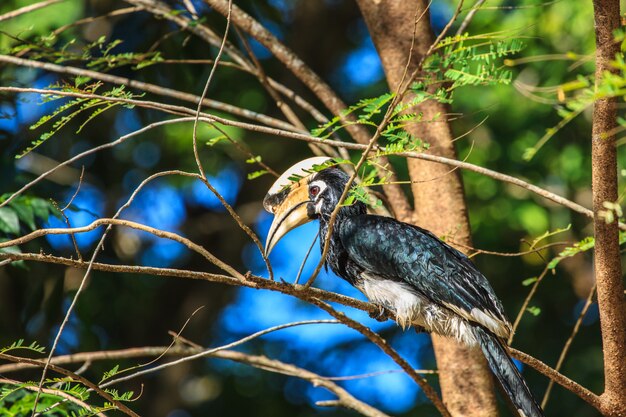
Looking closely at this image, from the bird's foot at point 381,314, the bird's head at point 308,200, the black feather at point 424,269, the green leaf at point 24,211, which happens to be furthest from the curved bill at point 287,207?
the green leaf at point 24,211

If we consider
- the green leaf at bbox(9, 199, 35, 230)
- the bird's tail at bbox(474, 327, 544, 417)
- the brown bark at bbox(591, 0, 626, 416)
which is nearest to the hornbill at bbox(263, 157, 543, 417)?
the bird's tail at bbox(474, 327, 544, 417)

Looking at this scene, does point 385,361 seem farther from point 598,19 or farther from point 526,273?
point 598,19

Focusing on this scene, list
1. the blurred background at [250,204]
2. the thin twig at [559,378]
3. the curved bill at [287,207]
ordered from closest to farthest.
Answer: the thin twig at [559,378], the curved bill at [287,207], the blurred background at [250,204]

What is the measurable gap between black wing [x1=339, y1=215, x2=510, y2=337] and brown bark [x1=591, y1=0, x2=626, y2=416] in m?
0.48

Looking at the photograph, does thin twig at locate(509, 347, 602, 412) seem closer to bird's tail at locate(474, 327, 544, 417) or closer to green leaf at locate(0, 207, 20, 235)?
bird's tail at locate(474, 327, 544, 417)

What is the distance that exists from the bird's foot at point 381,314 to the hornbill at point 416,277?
31mm

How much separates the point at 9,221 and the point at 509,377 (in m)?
2.27

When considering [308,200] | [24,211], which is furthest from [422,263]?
[24,211]

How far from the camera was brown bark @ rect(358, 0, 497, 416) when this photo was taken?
3.52 meters

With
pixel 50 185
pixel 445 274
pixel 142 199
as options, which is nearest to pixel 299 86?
pixel 142 199

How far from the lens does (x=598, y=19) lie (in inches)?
91.5

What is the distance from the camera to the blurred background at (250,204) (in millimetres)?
5285

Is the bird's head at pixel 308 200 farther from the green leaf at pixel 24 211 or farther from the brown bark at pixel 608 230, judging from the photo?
the brown bark at pixel 608 230

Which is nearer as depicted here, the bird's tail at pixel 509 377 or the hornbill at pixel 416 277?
the bird's tail at pixel 509 377
